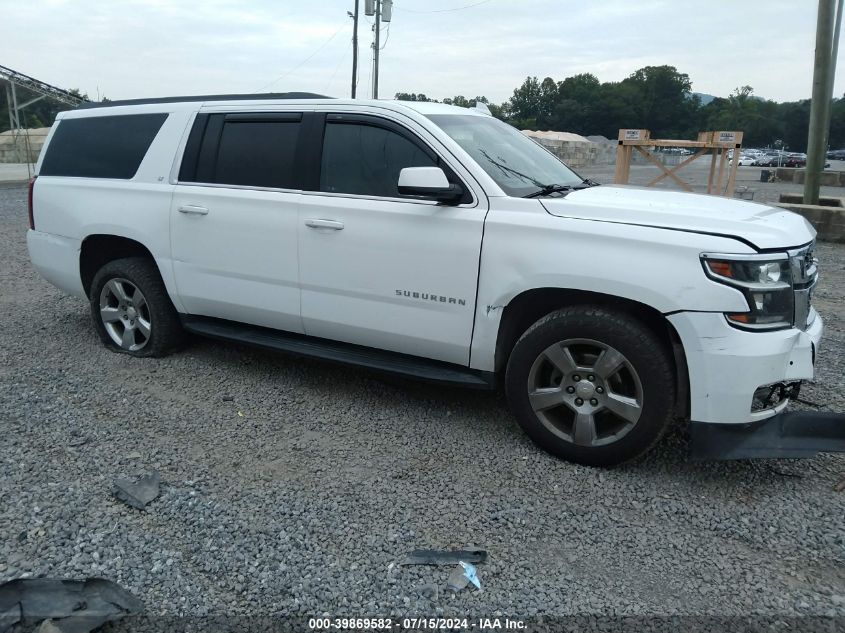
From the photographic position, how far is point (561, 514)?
319 centimetres

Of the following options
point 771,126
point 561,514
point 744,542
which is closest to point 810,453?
point 744,542

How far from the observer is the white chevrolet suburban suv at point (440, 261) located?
10.5 feet

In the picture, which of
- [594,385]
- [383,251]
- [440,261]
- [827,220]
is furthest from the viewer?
[827,220]

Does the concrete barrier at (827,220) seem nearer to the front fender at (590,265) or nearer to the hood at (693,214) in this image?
the hood at (693,214)

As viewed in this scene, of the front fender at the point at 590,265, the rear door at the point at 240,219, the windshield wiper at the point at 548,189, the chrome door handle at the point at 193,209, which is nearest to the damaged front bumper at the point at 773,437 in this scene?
the front fender at the point at 590,265

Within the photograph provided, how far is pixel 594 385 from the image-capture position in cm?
344

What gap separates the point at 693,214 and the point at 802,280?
596 mm

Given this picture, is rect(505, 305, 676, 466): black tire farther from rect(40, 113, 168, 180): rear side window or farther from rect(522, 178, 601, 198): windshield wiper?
rect(40, 113, 168, 180): rear side window

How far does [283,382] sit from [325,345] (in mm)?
655

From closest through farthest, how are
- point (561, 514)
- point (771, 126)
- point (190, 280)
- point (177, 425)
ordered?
point (561, 514) → point (177, 425) → point (190, 280) → point (771, 126)

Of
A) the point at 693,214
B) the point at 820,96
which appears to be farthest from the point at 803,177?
the point at 693,214

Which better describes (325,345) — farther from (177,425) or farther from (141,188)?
Answer: (141,188)

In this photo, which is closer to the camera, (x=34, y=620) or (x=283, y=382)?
(x=34, y=620)

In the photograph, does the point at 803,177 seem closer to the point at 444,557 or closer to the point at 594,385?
the point at 594,385
